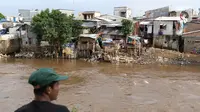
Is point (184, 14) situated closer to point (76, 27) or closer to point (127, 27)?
point (127, 27)

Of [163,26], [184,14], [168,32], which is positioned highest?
[184,14]

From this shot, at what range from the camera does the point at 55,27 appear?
23234 millimetres

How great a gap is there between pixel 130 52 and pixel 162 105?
11.7 m

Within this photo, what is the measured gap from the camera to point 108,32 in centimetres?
2723

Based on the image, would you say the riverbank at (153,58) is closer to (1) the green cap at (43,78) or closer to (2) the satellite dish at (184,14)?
(2) the satellite dish at (184,14)

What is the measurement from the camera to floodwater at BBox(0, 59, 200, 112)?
11.7 metres

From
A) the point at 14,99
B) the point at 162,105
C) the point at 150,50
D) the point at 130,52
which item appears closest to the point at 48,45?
the point at 130,52

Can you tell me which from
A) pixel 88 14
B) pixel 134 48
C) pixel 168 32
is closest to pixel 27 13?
pixel 88 14

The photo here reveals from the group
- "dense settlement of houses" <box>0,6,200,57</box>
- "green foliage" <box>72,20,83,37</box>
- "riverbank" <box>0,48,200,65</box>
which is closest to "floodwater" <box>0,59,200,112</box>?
"riverbank" <box>0,48,200,65</box>

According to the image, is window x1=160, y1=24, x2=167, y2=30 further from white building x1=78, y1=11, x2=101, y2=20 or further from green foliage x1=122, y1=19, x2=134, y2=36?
white building x1=78, y1=11, x2=101, y2=20

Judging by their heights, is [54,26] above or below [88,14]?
below

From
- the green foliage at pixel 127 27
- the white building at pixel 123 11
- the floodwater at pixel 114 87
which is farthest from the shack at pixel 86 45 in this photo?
the white building at pixel 123 11

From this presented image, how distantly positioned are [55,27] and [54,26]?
0.43 feet

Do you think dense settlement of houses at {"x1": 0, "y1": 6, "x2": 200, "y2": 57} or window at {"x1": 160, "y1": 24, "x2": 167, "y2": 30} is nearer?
dense settlement of houses at {"x1": 0, "y1": 6, "x2": 200, "y2": 57}
